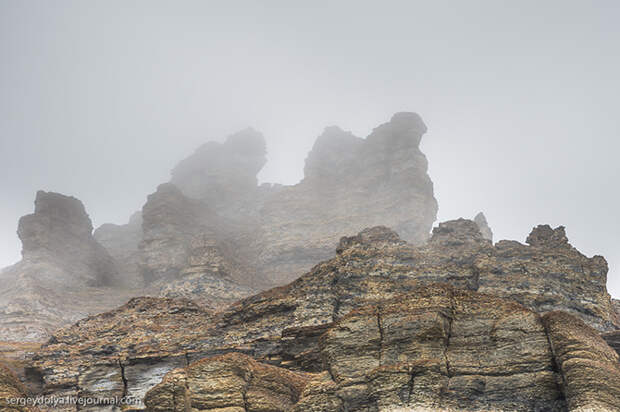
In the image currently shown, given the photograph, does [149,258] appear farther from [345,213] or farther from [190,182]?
[190,182]

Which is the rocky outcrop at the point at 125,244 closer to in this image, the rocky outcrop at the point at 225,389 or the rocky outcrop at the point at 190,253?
the rocky outcrop at the point at 190,253

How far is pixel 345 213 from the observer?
90.4 m

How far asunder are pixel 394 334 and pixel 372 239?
1191 inches

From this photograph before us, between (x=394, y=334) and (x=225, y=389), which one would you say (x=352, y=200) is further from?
(x=225, y=389)

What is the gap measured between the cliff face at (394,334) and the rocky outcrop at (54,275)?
2125 cm

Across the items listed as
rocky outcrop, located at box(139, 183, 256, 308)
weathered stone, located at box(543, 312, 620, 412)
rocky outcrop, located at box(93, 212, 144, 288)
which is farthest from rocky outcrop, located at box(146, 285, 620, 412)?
rocky outcrop, located at box(93, 212, 144, 288)

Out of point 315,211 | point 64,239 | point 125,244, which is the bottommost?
point 64,239

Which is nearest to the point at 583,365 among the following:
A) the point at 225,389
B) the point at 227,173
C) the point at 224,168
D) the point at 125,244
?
the point at 225,389

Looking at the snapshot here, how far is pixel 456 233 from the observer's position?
4884 cm

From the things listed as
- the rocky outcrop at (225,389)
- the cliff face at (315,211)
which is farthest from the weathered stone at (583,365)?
the cliff face at (315,211)

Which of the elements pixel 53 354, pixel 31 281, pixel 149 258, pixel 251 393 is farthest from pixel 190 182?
pixel 251 393

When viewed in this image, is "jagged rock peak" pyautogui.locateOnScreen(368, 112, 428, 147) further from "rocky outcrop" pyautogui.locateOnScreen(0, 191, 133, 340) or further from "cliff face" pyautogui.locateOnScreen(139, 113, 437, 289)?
"rocky outcrop" pyautogui.locateOnScreen(0, 191, 133, 340)

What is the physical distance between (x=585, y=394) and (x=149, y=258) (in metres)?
74.6

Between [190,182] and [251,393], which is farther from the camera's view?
[190,182]
